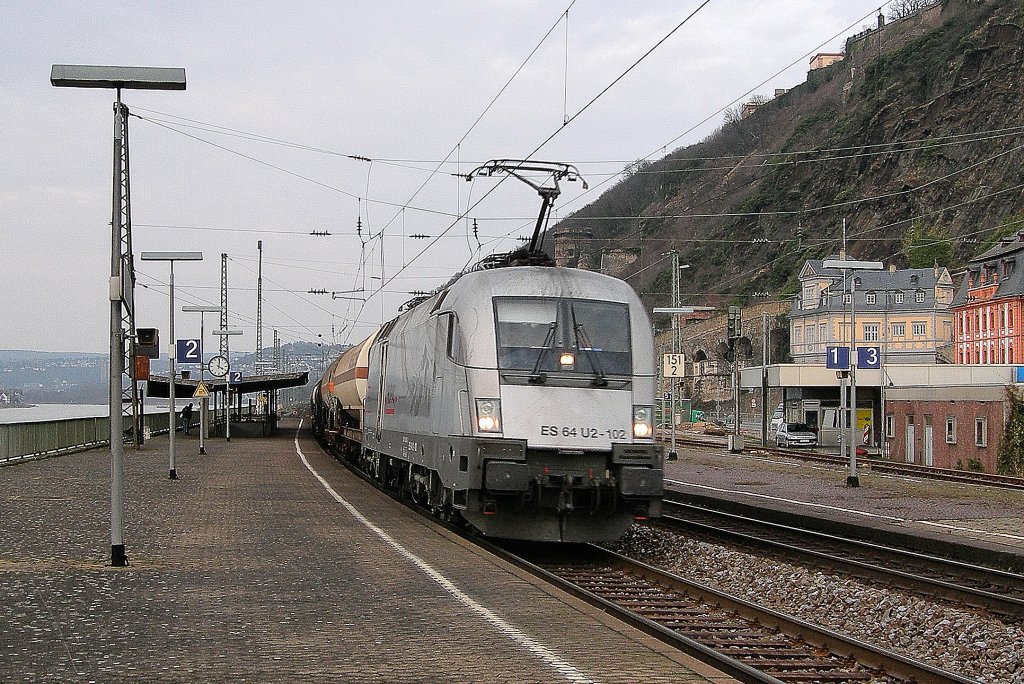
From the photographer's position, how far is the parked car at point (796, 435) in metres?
53.1

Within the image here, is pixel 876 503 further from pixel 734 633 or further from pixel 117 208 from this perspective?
pixel 117 208

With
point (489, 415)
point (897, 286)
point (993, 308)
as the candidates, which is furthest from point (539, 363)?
point (897, 286)

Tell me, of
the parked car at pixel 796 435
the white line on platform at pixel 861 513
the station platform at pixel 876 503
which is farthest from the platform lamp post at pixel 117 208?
the parked car at pixel 796 435

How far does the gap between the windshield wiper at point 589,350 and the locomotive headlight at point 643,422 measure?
0.58 meters

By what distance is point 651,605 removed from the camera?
11.9 metres

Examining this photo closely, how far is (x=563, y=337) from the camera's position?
15195 millimetres

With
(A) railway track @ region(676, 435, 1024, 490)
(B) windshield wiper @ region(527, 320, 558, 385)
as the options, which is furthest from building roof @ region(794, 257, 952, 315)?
(B) windshield wiper @ region(527, 320, 558, 385)

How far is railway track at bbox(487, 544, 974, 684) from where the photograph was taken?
8.91 meters

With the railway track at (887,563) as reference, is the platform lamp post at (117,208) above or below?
above

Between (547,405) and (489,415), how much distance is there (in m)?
0.73

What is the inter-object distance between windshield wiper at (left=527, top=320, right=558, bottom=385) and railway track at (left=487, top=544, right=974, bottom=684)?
7.20ft

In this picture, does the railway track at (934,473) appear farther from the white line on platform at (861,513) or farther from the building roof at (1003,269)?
the building roof at (1003,269)

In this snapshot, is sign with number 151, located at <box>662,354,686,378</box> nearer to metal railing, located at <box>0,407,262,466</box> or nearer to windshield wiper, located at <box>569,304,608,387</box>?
metal railing, located at <box>0,407,262,466</box>

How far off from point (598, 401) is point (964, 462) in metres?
26.0
